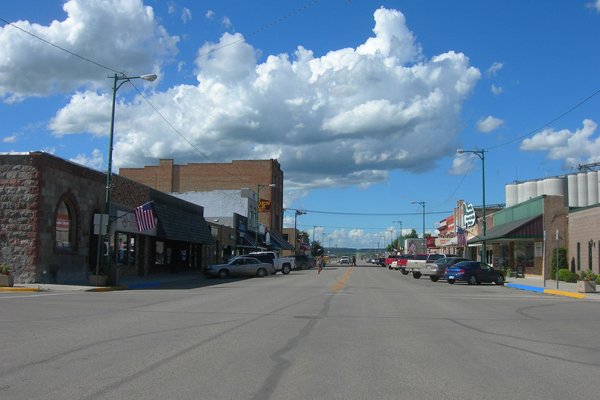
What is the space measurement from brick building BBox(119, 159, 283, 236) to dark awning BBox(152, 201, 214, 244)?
3470cm

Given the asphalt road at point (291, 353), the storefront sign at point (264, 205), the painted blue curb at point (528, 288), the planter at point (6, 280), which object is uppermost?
the storefront sign at point (264, 205)

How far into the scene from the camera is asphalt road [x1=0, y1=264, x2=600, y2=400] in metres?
6.62

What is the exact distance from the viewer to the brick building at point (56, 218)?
22594 millimetres

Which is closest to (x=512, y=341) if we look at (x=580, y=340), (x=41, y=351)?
(x=580, y=340)

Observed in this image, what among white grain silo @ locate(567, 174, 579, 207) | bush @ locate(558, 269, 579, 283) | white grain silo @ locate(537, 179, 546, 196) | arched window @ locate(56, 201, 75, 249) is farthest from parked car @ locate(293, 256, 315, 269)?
arched window @ locate(56, 201, 75, 249)

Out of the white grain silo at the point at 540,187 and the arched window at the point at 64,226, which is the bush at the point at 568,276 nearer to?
the arched window at the point at 64,226

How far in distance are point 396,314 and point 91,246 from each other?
1866 centimetres

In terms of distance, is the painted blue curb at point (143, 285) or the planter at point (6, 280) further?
the painted blue curb at point (143, 285)

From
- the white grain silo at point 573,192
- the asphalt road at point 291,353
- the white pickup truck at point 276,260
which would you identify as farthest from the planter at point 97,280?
the white grain silo at point 573,192

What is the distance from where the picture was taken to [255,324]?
12086 millimetres

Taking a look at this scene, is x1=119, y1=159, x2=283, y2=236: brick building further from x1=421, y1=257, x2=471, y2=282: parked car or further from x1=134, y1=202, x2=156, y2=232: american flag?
x1=134, y1=202, x2=156, y2=232: american flag

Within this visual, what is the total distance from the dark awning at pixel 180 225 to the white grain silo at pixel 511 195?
181ft

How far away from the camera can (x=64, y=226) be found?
25.3 meters

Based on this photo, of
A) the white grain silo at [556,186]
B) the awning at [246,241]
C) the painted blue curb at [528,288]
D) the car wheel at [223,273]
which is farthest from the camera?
the white grain silo at [556,186]
